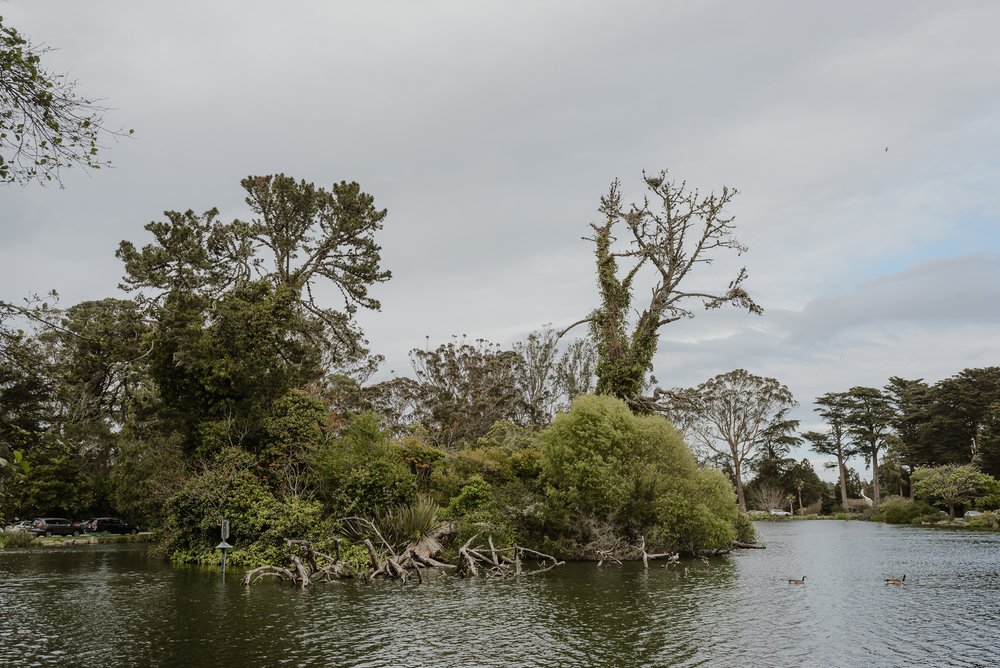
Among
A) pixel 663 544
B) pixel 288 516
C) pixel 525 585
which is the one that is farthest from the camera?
pixel 663 544

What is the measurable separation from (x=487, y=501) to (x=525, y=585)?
7653 millimetres

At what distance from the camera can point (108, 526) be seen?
46594mm

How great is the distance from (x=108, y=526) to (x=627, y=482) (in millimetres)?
37226

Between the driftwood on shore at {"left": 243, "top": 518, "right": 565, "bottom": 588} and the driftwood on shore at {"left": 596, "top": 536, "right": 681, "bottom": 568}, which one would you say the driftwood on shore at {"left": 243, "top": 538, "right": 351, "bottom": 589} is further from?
the driftwood on shore at {"left": 596, "top": 536, "right": 681, "bottom": 568}

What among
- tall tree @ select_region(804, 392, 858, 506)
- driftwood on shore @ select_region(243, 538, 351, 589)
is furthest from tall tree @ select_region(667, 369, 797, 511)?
driftwood on shore @ select_region(243, 538, 351, 589)

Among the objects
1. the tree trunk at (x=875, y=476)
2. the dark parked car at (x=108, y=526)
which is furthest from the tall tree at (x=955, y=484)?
the dark parked car at (x=108, y=526)

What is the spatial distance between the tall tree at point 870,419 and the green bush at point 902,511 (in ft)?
48.5

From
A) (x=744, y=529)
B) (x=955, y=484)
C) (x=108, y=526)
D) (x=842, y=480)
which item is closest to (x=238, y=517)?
(x=744, y=529)

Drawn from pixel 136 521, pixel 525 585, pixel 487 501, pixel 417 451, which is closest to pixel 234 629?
pixel 525 585

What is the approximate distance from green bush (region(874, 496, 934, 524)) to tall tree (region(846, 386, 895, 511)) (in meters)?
14.8

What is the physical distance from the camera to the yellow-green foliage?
87.9 ft

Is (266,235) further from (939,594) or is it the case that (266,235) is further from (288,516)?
(939,594)

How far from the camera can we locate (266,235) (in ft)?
115

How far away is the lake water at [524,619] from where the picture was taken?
11.5 metres
